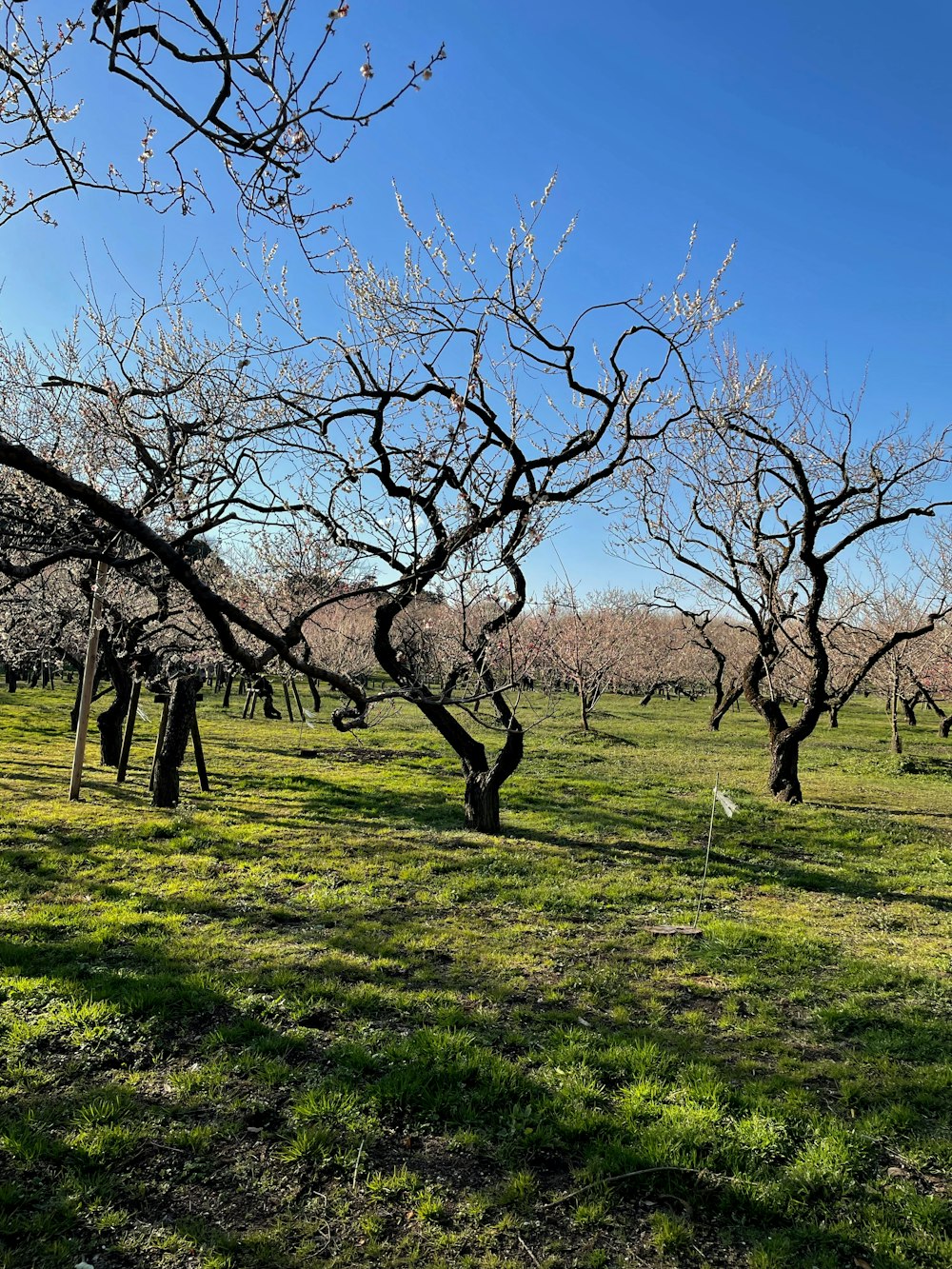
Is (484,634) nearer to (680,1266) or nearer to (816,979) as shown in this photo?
(816,979)

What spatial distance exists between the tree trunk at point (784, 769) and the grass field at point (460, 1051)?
10.5ft

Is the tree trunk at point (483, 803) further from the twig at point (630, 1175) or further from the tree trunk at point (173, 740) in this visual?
the twig at point (630, 1175)

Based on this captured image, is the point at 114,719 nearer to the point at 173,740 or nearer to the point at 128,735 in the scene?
the point at 128,735

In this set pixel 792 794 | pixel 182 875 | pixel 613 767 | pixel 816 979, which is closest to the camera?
pixel 816 979

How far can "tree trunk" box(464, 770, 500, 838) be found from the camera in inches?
393

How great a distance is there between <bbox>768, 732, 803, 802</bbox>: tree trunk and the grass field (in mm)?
3201

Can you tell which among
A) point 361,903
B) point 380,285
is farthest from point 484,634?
point 380,285

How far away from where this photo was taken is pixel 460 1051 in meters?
4.18

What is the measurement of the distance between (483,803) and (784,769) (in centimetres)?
637

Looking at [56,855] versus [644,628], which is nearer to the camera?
[56,855]

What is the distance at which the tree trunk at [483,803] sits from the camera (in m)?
9.99

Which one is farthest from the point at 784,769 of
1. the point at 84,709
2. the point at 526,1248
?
the point at 84,709

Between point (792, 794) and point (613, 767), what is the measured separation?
480cm

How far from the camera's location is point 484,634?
802 centimetres
